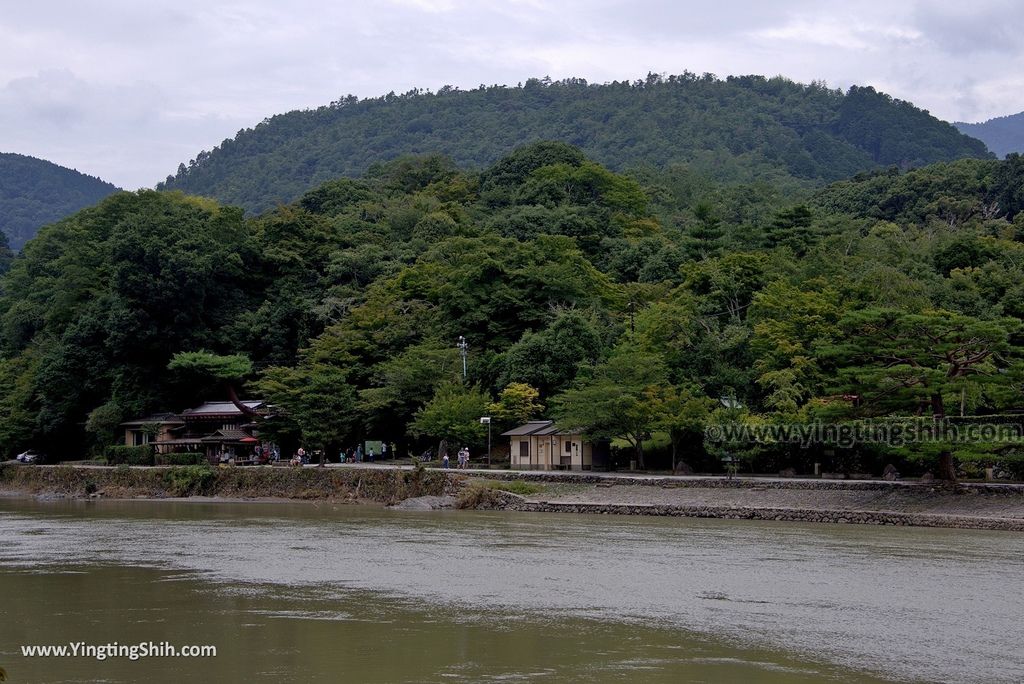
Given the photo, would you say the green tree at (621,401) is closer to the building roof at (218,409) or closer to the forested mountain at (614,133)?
the building roof at (218,409)

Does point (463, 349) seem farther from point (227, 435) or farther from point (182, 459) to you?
point (182, 459)

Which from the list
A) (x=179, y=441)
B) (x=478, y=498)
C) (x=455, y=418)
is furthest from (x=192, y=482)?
(x=478, y=498)

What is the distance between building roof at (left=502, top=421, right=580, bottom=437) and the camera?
135 feet

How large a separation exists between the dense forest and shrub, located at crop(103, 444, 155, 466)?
14.9ft

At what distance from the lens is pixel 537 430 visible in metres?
41.9

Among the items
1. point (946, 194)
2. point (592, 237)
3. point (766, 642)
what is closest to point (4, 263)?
point (592, 237)

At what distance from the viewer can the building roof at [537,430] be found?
1625 inches

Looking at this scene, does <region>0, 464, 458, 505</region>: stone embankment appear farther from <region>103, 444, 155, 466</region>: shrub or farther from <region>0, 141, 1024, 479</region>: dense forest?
<region>0, 141, 1024, 479</region>: dense forest

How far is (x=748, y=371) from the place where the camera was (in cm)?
4194

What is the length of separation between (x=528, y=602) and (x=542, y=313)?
107ft

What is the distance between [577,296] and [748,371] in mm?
12515

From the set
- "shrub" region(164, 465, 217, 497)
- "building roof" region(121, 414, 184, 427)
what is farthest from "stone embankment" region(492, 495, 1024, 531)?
"building roof" region(121, 414, 184, 427)

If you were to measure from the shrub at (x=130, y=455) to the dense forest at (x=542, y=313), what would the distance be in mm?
4539

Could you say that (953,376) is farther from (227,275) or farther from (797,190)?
(797,190)
